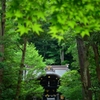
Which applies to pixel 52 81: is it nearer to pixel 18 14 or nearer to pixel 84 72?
pixel 84 72

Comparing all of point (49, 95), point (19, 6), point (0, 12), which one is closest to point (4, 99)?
point (0, 12)

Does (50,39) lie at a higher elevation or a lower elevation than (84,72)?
higher

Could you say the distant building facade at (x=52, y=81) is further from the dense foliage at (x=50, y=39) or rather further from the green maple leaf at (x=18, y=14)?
the green maple leaf at (x=18, y=14)

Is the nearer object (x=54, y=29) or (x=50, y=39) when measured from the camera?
(x=54, y=29)

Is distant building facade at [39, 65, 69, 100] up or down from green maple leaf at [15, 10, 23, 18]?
down

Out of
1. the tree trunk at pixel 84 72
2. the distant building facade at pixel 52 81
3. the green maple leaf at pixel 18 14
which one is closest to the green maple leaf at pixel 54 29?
the green maple leaf at pixel 18 14

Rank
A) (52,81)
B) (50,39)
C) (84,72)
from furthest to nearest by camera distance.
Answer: (52,81) < (50,39) < (84,72)

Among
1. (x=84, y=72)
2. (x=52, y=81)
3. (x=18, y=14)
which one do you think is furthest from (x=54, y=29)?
(x=52, y=81)

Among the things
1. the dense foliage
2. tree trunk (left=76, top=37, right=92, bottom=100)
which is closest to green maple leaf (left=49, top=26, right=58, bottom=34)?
the dense foliage

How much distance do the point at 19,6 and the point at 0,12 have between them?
759 centimetres

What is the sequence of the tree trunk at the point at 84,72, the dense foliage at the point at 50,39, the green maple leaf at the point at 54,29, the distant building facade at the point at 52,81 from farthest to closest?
the distant building facade at the point at 52,81 → the tree trunk at the point at 84,72 → the dense foliage at the point at 50,39 → the green maple leaf at the point at 54,29

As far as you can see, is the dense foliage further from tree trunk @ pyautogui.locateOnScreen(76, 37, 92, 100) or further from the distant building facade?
the distant building facade

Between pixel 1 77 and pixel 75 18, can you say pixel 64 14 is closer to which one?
pixel 75 18

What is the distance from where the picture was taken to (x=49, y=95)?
98.9 ft
